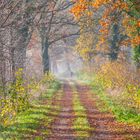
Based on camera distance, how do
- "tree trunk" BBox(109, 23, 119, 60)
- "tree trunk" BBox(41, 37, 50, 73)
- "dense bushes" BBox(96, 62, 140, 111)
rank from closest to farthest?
"dense bushes" BBox(96, 62, 140, 111) < "tree trunk" BBox(109, 23, 119, 60) < "tree trunk" BBox(41, 37, 50, 73)

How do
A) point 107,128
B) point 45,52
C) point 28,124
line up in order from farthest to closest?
point 45,52 < point 107,128 < point 28,124

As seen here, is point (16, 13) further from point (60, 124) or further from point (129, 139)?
point (129, 139)

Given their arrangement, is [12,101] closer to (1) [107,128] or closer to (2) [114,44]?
(1) [107,128]

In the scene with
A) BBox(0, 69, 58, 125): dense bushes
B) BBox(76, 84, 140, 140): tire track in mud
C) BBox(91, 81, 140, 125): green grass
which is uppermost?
BBox(0, 69, 58, 125): dense bushes

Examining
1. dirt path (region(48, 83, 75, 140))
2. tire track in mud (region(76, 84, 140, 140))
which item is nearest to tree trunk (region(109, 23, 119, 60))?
dirt path (region(48, 83, 75, 140))

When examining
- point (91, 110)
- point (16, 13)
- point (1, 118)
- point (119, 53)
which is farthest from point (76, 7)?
point (119, 53)

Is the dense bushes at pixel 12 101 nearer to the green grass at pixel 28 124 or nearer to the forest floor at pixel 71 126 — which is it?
the green grass at pixel 28 124

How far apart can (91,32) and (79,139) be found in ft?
104

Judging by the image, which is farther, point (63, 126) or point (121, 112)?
point (121, 112)

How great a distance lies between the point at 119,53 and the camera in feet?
165

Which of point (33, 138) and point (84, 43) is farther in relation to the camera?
point (84, 43)

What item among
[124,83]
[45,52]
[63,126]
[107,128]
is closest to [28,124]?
[63,126]

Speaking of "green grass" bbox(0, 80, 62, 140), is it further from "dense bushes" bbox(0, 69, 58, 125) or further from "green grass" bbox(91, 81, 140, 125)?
"green grass" bbox(91, 81, 140, 125)

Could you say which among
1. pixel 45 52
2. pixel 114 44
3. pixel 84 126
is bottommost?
pixel 84 126
